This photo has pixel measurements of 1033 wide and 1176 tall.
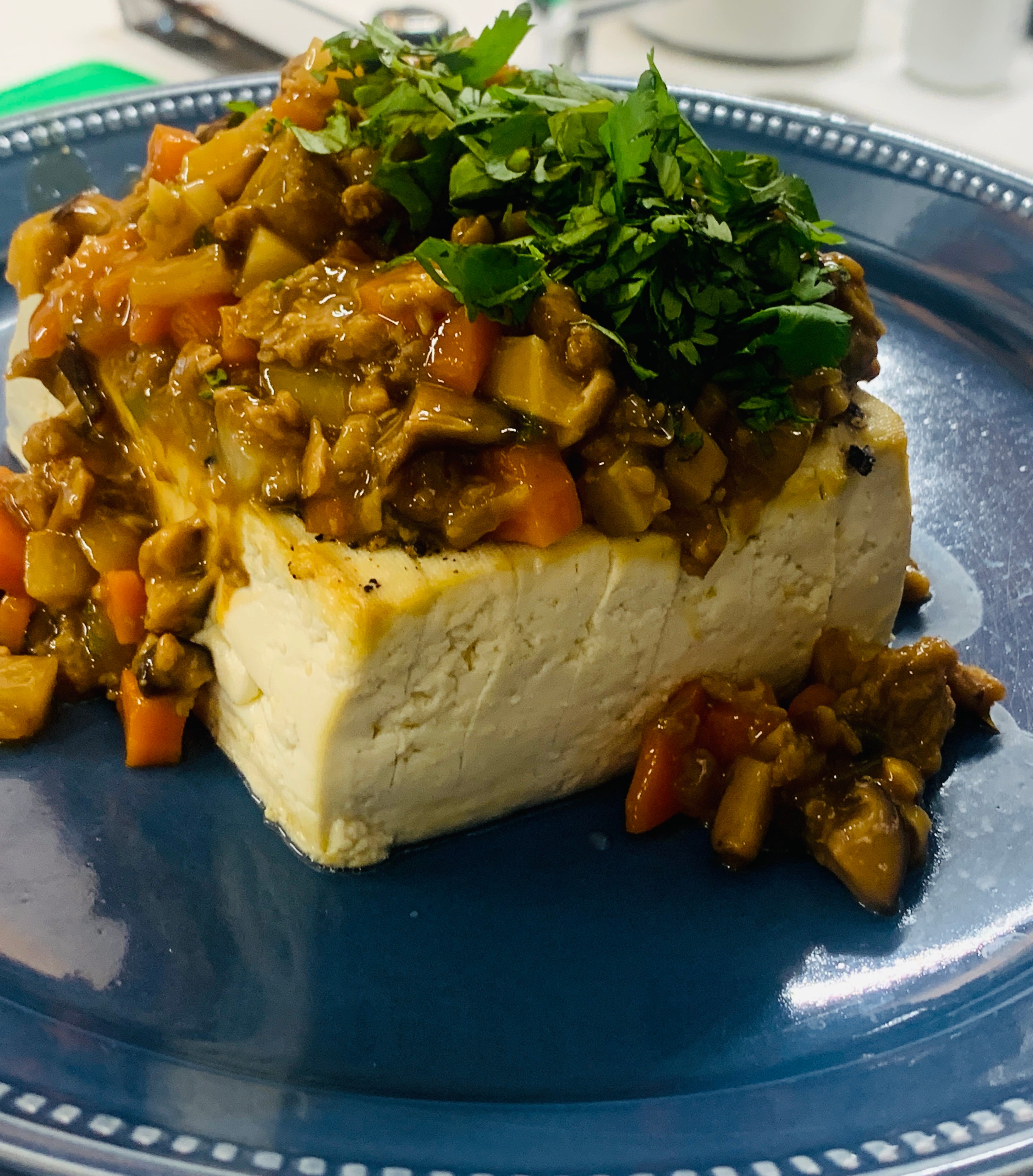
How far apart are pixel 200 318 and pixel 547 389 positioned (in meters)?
0.93

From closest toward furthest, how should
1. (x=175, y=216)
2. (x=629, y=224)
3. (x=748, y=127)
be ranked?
(x=629, y=224), (x=175, y=216), (x=748, y=127)

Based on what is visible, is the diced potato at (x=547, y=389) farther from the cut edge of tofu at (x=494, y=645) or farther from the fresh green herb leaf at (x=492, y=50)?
the fresh green herb leaf at (x=492, y=50)

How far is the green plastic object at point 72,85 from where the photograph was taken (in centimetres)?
604

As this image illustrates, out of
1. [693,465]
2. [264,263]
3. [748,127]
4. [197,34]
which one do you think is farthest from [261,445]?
[197,34]

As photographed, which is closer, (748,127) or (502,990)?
(502,990)

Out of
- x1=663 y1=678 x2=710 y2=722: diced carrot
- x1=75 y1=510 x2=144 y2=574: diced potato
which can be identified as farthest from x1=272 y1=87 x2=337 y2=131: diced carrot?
x1=663 y1=678 x2=710 y2=722: diced carrot

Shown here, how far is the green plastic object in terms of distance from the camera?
6.04 m

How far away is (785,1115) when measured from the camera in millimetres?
2436

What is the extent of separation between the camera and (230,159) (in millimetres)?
3195

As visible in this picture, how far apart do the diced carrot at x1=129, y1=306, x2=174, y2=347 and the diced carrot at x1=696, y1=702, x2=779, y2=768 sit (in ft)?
5.54

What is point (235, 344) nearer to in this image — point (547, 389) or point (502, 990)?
point (547, 389)

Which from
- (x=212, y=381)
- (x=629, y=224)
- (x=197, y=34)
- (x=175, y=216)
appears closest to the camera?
(x=629, y=224)

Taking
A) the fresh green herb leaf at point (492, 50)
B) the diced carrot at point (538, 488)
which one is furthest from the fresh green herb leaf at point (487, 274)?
the fresh green herb leaf at point (492, 50)

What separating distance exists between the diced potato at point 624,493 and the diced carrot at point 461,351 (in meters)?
0.34
